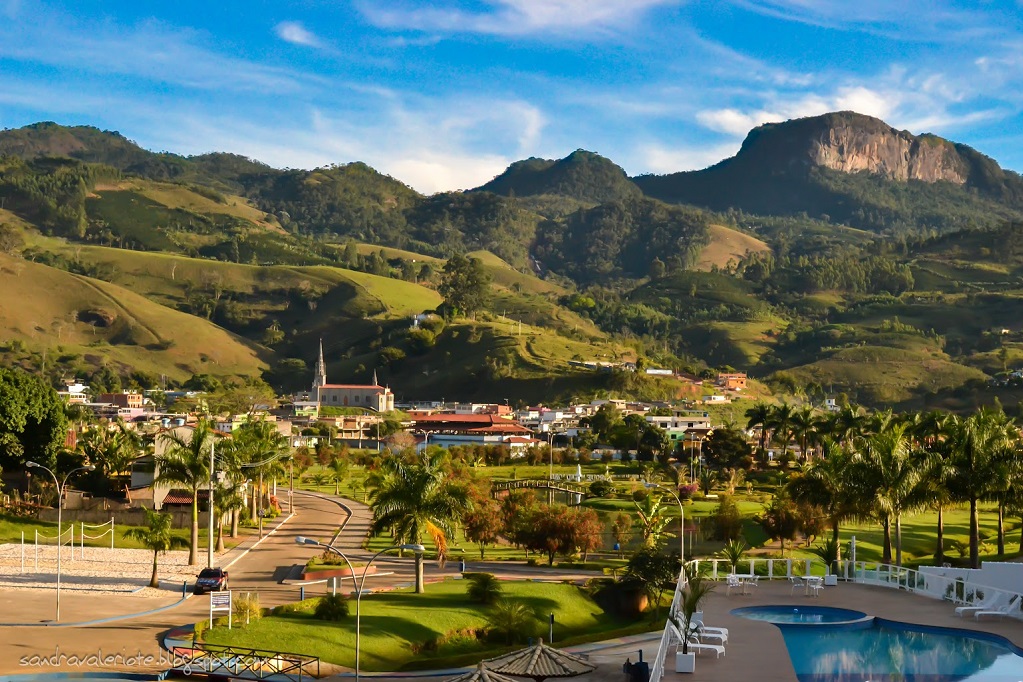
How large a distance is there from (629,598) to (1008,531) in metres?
29.1

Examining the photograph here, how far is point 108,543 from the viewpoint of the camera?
61719 millimetres

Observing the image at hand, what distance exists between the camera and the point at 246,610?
39.8m

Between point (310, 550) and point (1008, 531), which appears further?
point (1008, 531)

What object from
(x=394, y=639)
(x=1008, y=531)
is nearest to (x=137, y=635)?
(x=394, y=639)

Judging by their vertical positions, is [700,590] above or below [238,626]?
above

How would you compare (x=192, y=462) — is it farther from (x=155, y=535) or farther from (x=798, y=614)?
(x=798, y=614)

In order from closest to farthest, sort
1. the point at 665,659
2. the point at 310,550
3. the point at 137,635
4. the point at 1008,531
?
the point at 665,659
the point at 137,635
the point at 310,550
the point at 1008,531

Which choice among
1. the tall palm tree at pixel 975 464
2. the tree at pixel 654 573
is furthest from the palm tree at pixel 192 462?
the tall palm tree at pixel 975 464

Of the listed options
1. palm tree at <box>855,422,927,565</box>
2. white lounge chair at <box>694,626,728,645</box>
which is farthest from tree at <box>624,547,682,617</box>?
white lounge chair at <box>694,626,728,645</box>

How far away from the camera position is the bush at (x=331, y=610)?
40812mm

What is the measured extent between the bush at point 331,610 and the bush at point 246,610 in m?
1.94

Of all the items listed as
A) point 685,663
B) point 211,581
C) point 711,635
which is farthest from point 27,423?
point 685,663

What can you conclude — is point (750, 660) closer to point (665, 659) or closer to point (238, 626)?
point (665, 659)

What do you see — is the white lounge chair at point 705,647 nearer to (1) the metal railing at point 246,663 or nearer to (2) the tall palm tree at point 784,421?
(1) the metal railing at point 246,663
